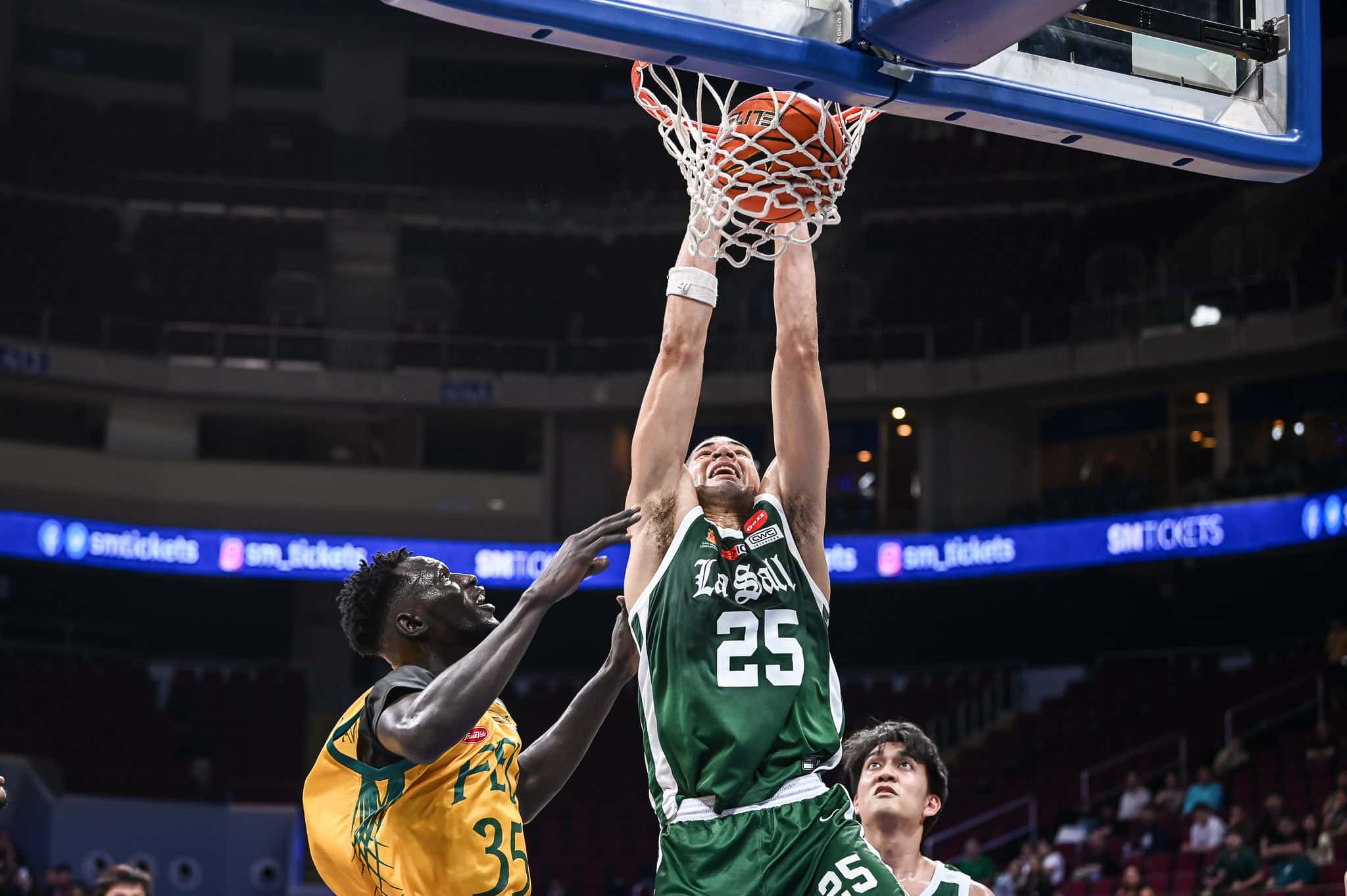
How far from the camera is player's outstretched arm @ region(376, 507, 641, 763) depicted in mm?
3260

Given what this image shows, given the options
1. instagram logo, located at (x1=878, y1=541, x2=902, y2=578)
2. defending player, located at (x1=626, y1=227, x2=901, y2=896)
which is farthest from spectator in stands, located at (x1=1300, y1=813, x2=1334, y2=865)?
defending player, located at (x1=626, y1=227, x2=901, y2=896)

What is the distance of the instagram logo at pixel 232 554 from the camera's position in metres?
20.7

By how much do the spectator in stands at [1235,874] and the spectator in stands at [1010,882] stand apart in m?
2.15

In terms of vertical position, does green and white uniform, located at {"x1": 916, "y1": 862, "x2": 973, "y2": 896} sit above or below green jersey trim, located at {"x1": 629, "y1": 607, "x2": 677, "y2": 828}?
below

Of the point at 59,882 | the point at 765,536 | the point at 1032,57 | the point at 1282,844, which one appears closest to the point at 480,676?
the point at 765,536

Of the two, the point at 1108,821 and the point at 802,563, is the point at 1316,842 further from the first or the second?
the point at 802,563

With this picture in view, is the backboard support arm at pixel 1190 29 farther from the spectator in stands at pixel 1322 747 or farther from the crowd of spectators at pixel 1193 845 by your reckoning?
the spectator in stands at pixel 1322 747

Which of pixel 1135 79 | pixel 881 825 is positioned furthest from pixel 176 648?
pixel 1135 79

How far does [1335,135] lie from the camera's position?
20.9 meters

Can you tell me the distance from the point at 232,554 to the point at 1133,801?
11.6 m

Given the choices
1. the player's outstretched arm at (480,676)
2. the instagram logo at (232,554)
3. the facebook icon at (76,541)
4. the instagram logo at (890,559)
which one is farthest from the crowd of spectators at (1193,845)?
the facebook icon at (76,541)

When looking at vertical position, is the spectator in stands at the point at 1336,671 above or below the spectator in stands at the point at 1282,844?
above

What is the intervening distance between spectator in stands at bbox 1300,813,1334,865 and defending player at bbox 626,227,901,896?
30.0 ft

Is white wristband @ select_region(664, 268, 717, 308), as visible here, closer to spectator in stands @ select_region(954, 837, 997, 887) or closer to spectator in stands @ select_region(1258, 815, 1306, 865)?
spectator in stands @ select_region(1258, 815, 1306, 865)
